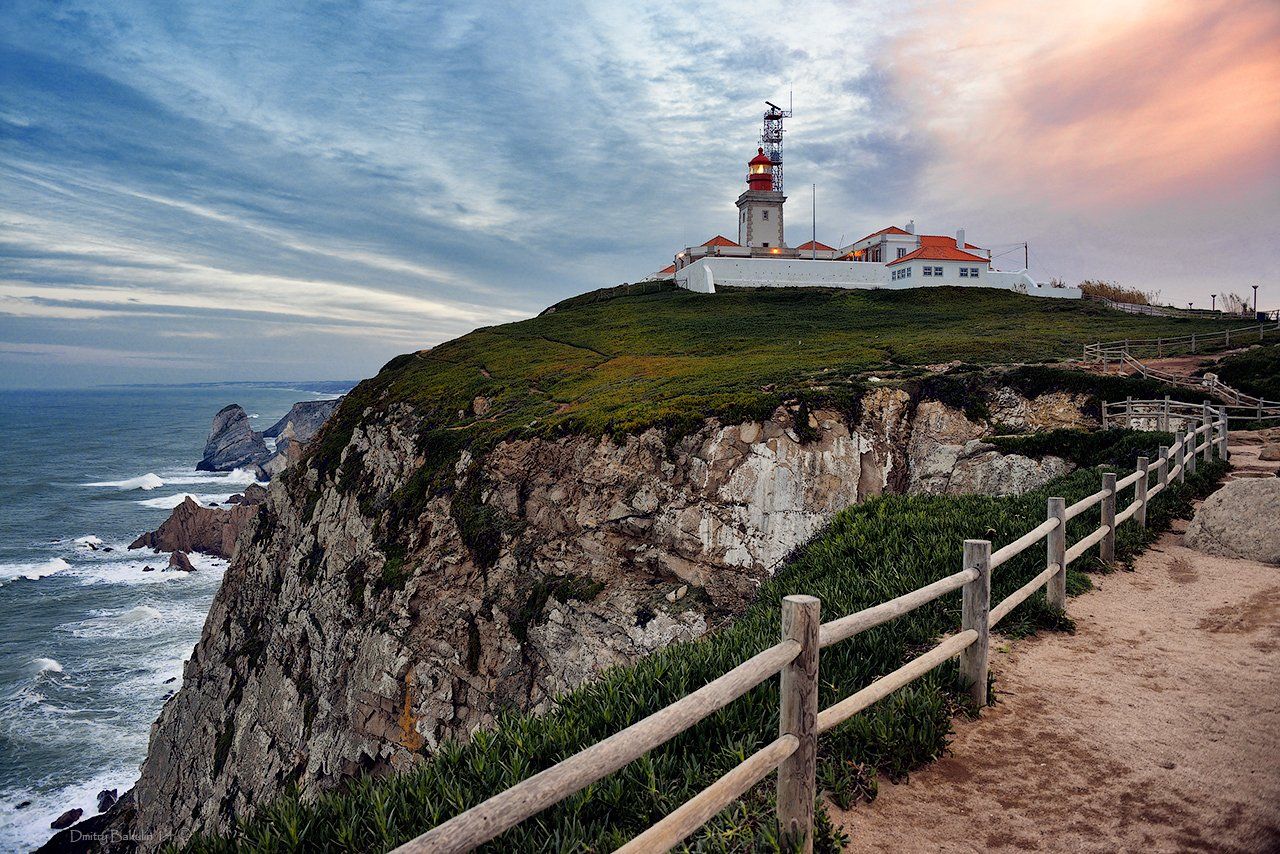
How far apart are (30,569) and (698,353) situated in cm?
5528

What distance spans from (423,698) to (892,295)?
62.3 m

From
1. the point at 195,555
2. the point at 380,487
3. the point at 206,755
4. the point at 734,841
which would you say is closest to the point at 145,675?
the point at 206,755

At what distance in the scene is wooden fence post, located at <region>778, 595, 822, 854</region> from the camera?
12.7ft

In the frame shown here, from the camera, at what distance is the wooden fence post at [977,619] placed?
5953 mm

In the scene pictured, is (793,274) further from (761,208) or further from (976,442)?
(976,442)

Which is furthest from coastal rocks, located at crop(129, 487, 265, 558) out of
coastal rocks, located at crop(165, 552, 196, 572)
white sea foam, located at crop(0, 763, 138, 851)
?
white sea foam, located at crop(0, 763, 138, 851)

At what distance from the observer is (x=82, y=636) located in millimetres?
42438

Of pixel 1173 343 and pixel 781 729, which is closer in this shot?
pixel 781 729

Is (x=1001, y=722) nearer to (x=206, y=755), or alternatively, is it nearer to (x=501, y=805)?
(x=501, y=805)

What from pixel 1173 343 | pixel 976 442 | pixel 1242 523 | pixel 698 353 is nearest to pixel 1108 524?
pixel 1242 523

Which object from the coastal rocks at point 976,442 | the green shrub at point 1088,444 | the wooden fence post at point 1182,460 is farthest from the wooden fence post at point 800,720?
the coastal rocks at point 976,442

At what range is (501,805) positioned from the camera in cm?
262

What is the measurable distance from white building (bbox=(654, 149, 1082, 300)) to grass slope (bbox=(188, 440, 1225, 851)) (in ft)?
228

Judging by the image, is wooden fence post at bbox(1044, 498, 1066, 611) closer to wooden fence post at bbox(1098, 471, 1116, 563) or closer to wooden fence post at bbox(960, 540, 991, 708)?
wooden fence post at bbox(1098, 471, 1116, 563)
